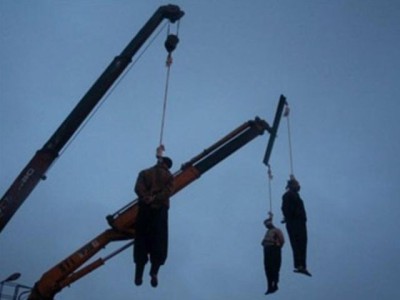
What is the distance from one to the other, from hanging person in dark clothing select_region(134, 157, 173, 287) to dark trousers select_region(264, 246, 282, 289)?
383cm

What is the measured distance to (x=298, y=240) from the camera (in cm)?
996

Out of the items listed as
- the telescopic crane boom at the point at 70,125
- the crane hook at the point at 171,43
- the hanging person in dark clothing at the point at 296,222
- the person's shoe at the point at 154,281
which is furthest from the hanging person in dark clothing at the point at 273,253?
the telescopic crane boom at the point at 70,125

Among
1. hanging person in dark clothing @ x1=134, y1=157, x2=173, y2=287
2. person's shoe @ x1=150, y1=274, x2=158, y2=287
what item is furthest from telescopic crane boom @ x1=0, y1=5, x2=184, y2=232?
person's shoe @ x1=150, y1=274, x2=158, y2=287

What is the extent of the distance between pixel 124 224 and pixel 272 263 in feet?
11.6

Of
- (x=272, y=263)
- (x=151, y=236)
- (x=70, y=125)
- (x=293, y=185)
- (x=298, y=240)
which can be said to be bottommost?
(x=151, y=236)

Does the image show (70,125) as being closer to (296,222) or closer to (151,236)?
(151,236)

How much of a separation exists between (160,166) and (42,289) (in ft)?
18.8

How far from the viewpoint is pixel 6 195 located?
9953mm

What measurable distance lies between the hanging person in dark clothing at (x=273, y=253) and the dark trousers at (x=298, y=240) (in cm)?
62

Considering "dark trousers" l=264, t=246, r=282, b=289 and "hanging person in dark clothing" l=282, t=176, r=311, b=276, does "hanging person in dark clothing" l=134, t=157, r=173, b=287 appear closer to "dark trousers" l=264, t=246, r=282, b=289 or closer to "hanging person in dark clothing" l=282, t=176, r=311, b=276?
"hanging person in dark clothing" l=282, t=176, r=311, b=276

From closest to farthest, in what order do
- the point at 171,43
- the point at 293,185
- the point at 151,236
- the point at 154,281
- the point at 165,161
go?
the point at 154,281 < the point at 151,236 < the point at 165,161 < the point at 293,185 < the point at 171,43

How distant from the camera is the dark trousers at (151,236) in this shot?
7.31 metres

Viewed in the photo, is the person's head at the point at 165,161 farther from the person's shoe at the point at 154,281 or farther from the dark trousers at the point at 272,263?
the dark trousers at the point at 272,263

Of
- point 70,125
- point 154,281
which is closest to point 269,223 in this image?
point 154,281
